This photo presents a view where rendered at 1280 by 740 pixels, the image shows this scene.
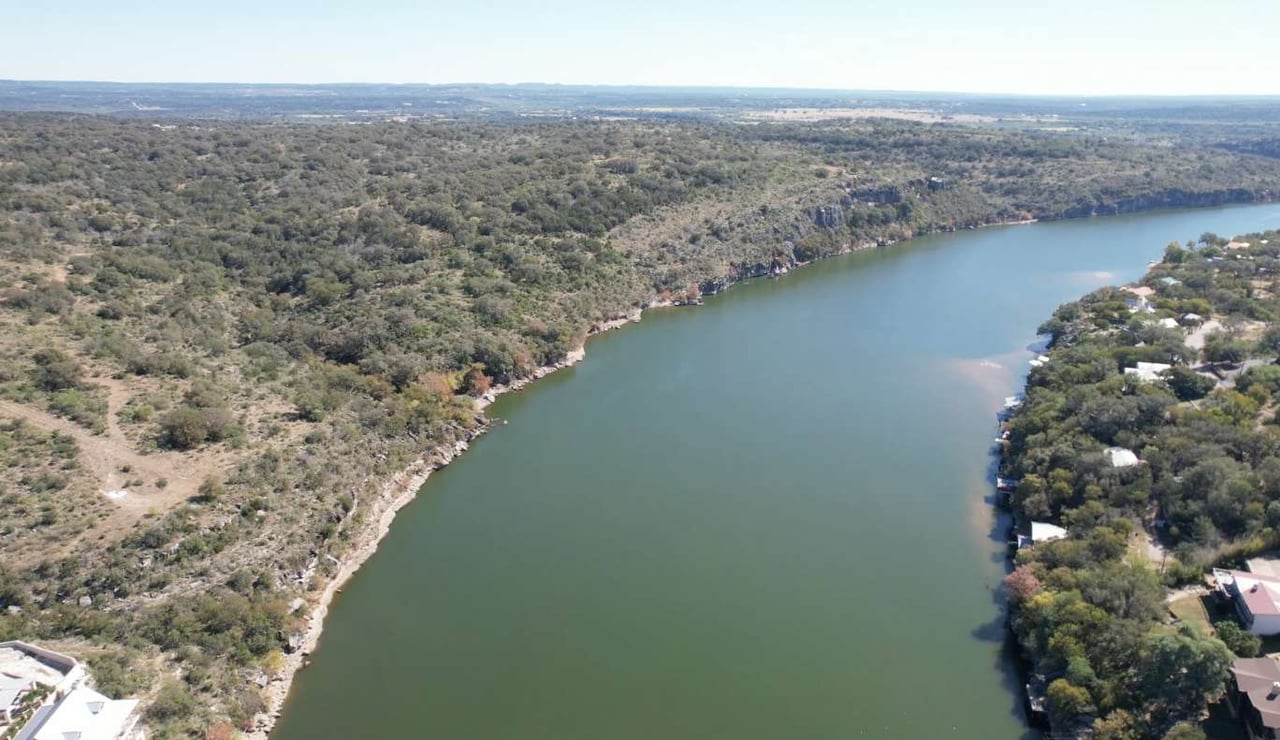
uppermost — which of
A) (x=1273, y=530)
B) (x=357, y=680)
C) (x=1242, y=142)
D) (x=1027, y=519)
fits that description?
(x=1242, y=142)

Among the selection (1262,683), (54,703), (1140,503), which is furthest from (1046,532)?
(54,703)

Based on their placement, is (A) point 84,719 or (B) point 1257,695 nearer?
(A) point 84,719

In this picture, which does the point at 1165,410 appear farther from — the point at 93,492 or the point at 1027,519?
the point at 93,492

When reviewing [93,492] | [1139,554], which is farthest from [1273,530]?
[93,492]

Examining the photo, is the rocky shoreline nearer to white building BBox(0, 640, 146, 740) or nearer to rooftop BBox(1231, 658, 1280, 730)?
white building BBox(0, 640, 146, 740)

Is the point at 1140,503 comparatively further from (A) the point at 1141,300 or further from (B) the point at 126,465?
(B) the point at 126,465
